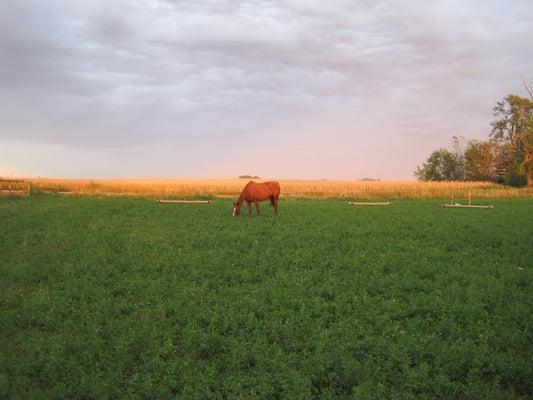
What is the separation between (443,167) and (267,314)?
9663 cm

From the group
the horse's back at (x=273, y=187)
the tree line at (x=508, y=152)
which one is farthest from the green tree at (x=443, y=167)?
the horse's back at (x=273, y=187)

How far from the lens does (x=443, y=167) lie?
337ft

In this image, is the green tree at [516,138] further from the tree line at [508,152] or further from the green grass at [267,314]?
the green grass at [267,314]

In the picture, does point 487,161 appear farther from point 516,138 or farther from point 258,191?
point 258,191

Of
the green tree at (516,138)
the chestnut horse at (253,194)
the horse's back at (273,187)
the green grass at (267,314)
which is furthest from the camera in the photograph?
the green tree at (516,138)

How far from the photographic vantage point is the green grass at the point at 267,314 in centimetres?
1008

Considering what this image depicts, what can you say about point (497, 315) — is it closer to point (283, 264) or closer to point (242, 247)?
point (283, 264)

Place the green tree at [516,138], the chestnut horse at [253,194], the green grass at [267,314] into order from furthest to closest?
the green tree at [516,138], the chestnut horse at [253,194], the green grass at [267,314]

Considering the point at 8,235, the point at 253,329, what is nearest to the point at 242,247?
the point at 253,329

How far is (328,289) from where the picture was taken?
14836 mm

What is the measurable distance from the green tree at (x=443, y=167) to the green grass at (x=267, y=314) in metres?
79.3

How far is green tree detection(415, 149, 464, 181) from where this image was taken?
9894 cm

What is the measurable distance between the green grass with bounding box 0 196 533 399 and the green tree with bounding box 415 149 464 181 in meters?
79.3

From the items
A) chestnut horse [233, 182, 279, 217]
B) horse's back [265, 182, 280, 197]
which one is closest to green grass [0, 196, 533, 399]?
chestnut horse [233, 182, 279, 217]
